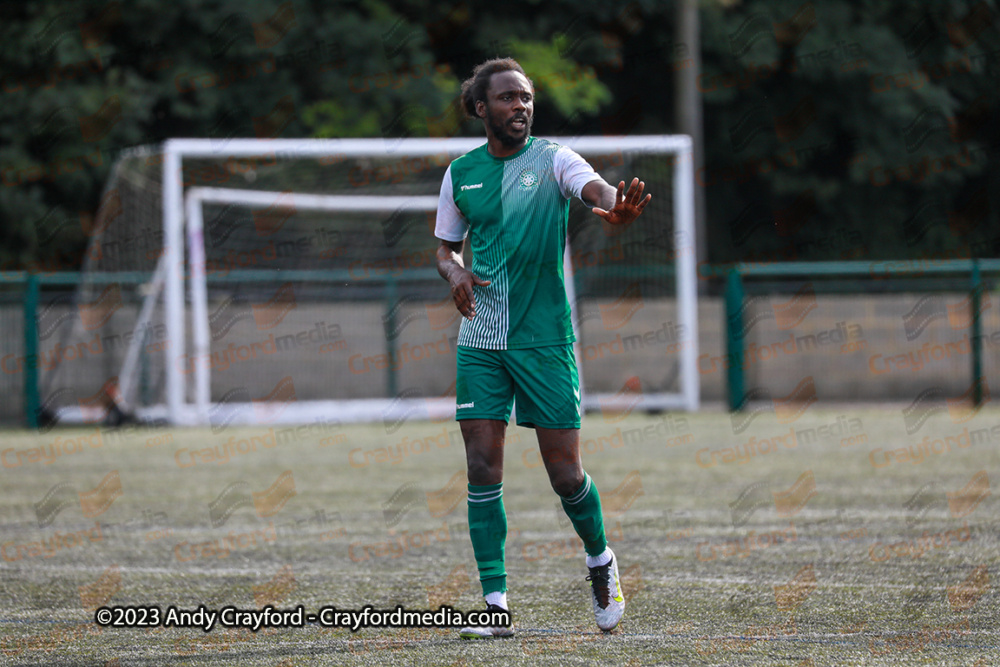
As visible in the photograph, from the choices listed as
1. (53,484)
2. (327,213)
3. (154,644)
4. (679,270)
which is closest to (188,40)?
(327,213)

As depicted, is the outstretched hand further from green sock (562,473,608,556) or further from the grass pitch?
the grass pitch

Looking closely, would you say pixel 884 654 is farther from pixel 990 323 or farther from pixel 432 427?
pixel 990 323

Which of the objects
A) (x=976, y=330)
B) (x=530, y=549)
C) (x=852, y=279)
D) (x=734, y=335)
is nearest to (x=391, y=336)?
(x=734, y=335)

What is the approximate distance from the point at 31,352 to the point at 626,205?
1348 cm

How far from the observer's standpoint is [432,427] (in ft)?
53.1

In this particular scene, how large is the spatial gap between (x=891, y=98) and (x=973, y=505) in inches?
724

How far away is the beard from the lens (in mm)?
5137

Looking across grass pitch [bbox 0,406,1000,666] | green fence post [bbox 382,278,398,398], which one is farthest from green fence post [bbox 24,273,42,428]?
→ green fence post [bbox 382,278,398,398]

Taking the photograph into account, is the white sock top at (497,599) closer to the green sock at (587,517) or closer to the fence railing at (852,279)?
the green sock at (587,517)

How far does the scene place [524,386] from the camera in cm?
518

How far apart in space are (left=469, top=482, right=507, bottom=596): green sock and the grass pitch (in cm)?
20

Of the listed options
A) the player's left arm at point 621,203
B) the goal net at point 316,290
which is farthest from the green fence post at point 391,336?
the player's left arm at point 621,203

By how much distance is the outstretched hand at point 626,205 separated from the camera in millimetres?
4672

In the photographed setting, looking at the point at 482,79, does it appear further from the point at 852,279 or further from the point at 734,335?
the point at 852,279
